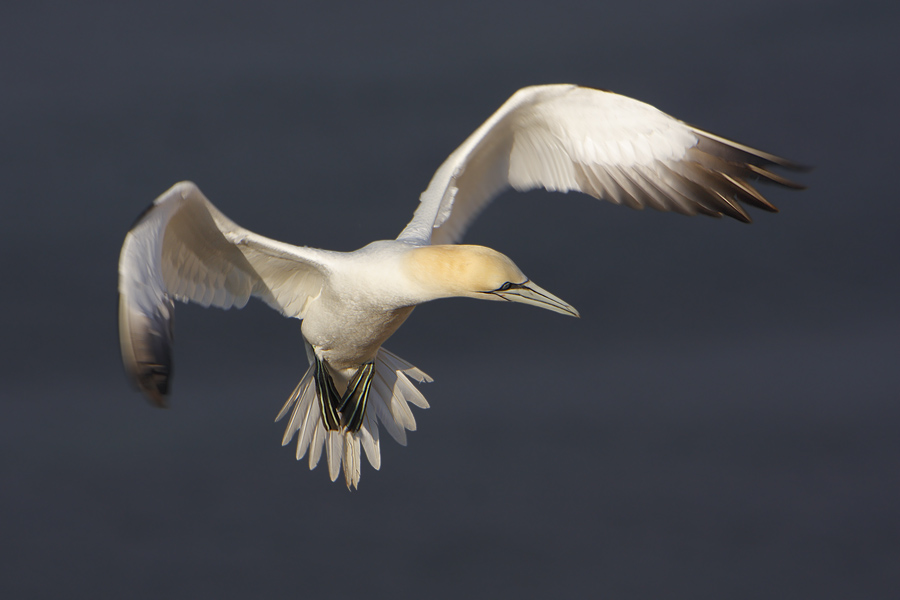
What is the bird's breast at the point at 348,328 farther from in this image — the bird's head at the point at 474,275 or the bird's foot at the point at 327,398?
the bird's head at the point at 474,275

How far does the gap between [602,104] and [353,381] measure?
1.41 metres

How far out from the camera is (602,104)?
10.9 ft

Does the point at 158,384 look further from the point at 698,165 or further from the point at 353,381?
the point at 698,165

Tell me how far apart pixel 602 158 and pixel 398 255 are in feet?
3.25

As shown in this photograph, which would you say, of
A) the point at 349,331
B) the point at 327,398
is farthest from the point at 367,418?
the point at 349,331

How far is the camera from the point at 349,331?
3184mm

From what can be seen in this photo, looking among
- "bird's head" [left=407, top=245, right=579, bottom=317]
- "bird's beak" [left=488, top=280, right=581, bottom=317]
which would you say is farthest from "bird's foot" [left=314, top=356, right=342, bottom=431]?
"bird's beak" [left=488, top=280, right=581, bottom=317]

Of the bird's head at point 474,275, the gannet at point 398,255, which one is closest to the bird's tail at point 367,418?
the gannet at point 398,255

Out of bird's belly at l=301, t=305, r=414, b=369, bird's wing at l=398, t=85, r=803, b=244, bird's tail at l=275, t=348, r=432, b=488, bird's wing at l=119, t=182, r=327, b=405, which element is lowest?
bird's tail at l=275, t=348, r=432, b=488

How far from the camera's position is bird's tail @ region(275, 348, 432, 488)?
13.0ft

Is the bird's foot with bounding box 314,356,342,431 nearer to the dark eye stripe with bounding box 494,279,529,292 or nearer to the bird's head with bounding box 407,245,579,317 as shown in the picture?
the bird's head with bounding box 407,245,579,317

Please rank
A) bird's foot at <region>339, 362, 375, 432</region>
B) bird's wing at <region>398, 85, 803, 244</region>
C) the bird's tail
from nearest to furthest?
bird's wing at <region>398, 85, 803, 244</region>, bird's foot at <region>339, 362, 375, 432</region>, the bird's tail

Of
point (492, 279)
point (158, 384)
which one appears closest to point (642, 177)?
point (492, 279)

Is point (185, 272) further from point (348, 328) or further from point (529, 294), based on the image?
point (529, 294)
